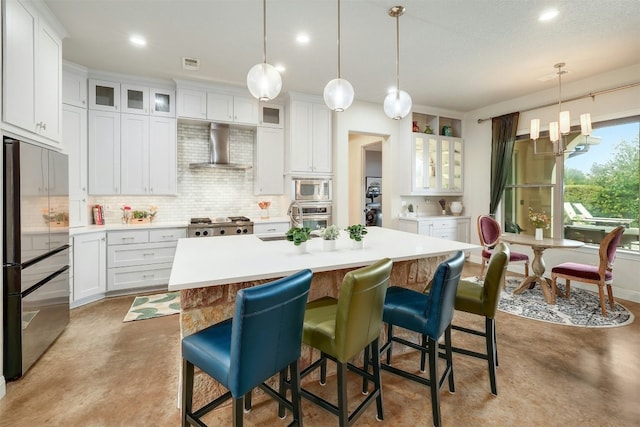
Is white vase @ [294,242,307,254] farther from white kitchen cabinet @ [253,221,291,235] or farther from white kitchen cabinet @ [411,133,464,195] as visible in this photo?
white kitchen cabinet @ [411,133,464,195]

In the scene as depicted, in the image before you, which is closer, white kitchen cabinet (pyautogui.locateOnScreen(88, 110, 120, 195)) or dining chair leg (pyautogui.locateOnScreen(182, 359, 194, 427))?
dining chair leg (pyautogui.locateOnScreen(182, 359, 194, 427))

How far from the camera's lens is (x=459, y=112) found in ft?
20.5

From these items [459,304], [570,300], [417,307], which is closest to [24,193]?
[417,307]

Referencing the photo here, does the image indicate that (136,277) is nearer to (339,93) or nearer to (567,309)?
(339,93)

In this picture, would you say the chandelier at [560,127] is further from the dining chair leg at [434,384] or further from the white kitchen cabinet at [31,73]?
the white kitchen cabinet at [31,73]

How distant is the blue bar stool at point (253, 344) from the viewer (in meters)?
1.20

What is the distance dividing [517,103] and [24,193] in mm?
6461

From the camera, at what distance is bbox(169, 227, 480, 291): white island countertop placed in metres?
1.59

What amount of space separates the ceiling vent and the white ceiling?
0.25 feet

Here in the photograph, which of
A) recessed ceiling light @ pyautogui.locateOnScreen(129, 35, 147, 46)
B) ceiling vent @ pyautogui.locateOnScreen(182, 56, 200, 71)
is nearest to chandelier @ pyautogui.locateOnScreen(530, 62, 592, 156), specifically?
ceiling vent @ pyautogui.locateOnScreen(182, 56, 200, 71)

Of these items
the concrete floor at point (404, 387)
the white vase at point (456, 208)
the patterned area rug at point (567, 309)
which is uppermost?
the white vase at point (456, 208)

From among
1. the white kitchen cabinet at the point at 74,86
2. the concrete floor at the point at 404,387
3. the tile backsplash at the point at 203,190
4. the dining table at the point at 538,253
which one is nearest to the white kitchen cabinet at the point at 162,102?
the tile backsplash at the point at 203,190

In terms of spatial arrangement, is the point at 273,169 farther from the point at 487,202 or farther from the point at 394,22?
the point at 487,202

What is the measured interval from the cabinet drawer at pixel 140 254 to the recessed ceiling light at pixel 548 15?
473cm
